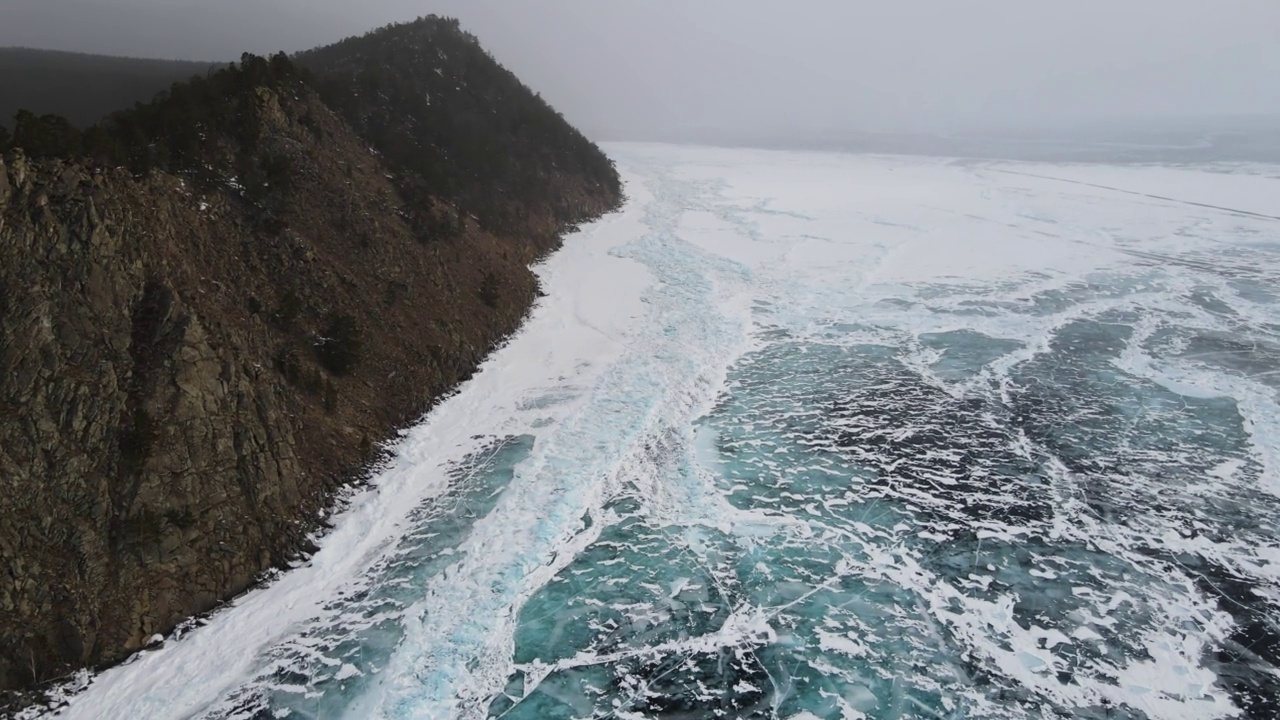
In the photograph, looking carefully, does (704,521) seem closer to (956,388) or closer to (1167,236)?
(956,388)

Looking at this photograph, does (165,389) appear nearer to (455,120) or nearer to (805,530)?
(805,530)

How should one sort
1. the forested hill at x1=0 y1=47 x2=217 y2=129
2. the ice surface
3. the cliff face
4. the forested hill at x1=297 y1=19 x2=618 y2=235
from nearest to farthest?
the cliff face → the ice surface → the forested hill at x1=0 y1=47 x2=217 y2=129 → the forested hill at x1=297 y1=19 x2=618 y2=235

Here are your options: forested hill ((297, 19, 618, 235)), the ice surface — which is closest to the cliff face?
the ice surface

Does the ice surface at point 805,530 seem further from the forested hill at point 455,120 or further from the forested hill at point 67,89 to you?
the forested hill at point 67,89

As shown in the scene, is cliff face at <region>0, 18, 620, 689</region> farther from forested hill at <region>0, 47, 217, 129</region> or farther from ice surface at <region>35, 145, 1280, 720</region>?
forested hill at <region>0, 47, 217, 129</region>

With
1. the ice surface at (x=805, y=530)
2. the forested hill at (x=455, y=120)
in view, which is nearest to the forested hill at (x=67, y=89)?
the forested hill at (x=455, y=120)

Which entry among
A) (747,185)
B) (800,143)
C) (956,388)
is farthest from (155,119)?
(800,143)
